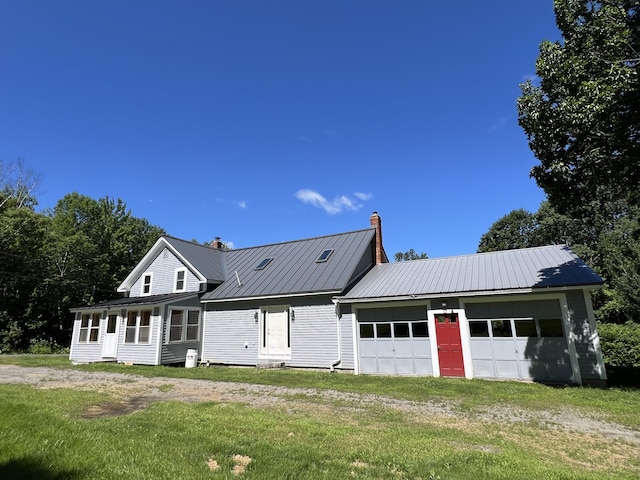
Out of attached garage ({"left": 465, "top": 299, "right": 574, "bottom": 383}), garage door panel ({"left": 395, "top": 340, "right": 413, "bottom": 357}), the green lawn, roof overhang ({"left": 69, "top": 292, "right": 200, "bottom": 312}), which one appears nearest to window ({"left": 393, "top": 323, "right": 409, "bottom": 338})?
garage door panel ({"left": 395, "top": 340, "right": 413, "bottom": 357})

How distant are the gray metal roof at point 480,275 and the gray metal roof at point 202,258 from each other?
9092 millimetres

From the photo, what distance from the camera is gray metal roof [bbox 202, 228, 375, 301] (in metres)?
17.6

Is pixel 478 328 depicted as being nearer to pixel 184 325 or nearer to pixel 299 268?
pixel 299 268

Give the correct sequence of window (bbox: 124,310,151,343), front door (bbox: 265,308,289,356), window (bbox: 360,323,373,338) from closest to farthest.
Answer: window (bbox: 360,323,373,338), front door (bbox: 265,308,289,356), window (bbox: 124,310,151,343)

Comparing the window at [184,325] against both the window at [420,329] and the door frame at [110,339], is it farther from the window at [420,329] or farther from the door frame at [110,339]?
the window at [420,329]

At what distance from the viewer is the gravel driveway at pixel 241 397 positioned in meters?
7.68

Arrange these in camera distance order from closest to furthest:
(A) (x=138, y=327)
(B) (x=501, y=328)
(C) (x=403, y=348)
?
(B) (x=501, y=328) < (C) (x=403, y=348) < (A) (x=138, y=327)

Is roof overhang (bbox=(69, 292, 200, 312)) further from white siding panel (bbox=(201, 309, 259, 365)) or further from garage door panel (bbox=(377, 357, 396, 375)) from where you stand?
garage door panel (bbox=(377, 357, 396, 375))

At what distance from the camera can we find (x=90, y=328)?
21.1 m

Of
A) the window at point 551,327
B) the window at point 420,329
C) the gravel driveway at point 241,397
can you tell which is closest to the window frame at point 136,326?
the gravel driveway at point 241,397

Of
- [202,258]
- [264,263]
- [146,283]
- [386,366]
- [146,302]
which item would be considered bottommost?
[386,366]

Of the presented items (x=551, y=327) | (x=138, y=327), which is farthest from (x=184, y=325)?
(x=551, y=327)

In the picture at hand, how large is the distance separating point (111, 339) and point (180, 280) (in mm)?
4768

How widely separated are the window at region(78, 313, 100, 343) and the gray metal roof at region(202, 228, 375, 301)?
6881mm
